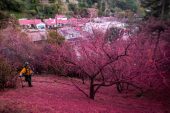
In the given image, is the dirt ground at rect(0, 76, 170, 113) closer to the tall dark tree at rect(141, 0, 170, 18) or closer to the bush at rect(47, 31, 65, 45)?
the bush at rect(47, 31, 65, 45)

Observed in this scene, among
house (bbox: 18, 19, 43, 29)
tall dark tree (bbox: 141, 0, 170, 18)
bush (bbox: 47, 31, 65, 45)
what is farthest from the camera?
house (bbox: 18, 19, 43, 29)

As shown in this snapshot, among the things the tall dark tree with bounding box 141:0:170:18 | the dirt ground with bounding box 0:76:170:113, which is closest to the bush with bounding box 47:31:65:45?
the dirt ground with bounding box 0:76:170:113

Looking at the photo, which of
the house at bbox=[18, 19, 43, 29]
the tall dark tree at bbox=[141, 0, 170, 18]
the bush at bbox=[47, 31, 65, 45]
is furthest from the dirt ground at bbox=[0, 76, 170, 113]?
the house at bbox=[18, 19, 43, 29]

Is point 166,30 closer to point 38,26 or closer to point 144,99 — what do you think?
point 144,99

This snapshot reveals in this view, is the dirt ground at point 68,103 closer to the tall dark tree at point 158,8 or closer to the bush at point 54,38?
the bush at point 54,38

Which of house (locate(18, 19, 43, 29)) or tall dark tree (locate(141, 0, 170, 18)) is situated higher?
tall dark tree (locate(141, 0, 170, 18))

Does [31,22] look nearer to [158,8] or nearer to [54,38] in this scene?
[54,38]

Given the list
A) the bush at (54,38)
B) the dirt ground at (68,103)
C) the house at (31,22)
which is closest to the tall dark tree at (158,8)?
the bush at (54,38)

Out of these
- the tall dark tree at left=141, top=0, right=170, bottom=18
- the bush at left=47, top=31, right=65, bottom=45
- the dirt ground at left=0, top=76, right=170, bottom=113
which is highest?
the tall dark tree at left=141, top=0, right=170, bottom=18

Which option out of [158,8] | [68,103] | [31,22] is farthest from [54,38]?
[31,22]

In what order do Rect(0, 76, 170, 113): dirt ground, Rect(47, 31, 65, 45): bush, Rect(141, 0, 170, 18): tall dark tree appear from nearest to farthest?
Rect(0, 76, 170, 113): dirt ground < Rect(47, 31, 65, 45): bush < Rect(141, 0, 170, 18): tall dark tree

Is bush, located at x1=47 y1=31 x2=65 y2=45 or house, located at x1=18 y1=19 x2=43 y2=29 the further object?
house, located at x1=18 y1=19 x2=43 y2=29

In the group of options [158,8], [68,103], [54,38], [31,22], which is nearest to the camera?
[68,103]

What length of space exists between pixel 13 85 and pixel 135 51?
8.04 m
